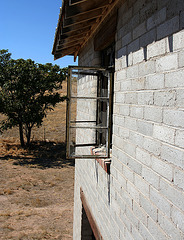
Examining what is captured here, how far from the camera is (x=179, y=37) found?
1.86 metres

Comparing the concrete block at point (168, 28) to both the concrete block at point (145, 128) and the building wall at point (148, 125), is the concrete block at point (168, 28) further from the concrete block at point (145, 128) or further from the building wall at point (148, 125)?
the concrete block at point (145, 128)

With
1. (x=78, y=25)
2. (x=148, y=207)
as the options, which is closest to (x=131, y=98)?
(x=148, y=207)

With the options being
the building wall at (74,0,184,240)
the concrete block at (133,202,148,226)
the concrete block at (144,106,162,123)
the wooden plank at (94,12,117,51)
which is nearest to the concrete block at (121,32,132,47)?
the building wall at (74,0,184,240)

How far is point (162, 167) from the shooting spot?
6.75ft

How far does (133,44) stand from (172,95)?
1.04 m

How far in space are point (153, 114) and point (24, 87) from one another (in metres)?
14.8

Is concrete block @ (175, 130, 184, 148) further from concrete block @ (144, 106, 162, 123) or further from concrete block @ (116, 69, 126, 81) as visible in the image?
concrete block @ (116, 69, 126, 81)

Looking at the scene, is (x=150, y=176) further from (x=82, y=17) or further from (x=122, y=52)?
(x=82, y=17)

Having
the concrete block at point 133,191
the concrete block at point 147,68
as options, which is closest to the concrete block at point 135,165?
the concrete block at point 133,191

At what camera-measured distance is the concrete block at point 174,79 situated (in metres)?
1.81

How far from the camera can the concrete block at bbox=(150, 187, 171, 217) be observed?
1.99 m

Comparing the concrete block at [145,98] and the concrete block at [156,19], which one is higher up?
the concrete block at [156,19]

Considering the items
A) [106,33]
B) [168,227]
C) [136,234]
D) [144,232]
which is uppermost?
[106,33]

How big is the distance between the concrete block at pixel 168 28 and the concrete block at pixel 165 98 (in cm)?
46
